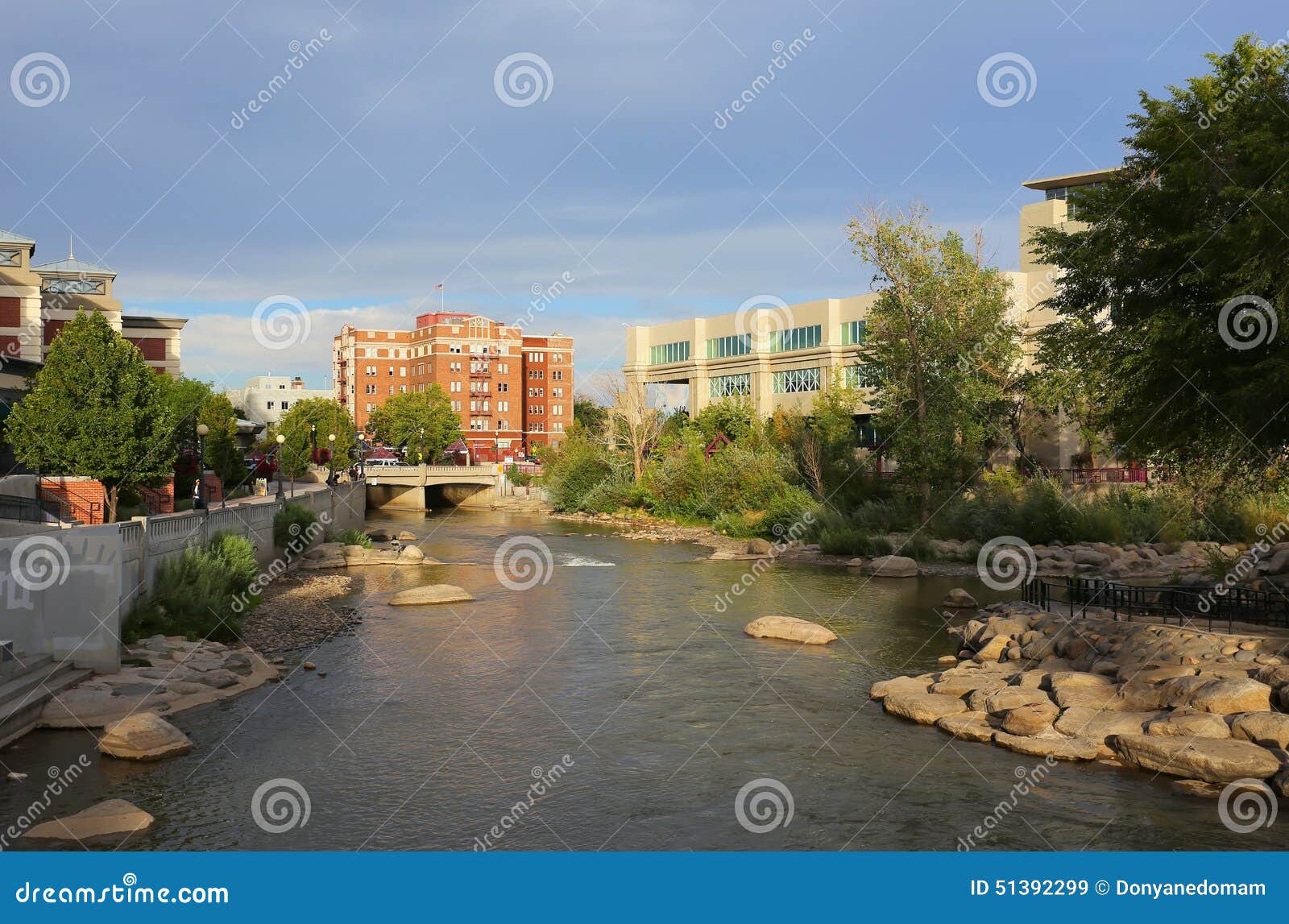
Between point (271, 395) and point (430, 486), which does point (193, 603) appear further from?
point (271, 395)

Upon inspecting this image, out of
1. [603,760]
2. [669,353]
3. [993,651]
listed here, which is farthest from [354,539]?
[669,353]

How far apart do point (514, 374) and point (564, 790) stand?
131m

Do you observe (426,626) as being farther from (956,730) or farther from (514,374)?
(514,374)

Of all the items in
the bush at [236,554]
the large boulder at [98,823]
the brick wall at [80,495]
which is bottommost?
the large boulder at [98,823]

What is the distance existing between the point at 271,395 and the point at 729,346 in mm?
92068

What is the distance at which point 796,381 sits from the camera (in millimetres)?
82125

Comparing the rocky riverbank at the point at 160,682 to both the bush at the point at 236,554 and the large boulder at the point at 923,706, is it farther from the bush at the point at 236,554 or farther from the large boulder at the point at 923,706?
the large boulder at the point at 923,706

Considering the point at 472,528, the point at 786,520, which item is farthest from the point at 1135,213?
the point at 472,528

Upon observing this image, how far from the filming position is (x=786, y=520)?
173ft

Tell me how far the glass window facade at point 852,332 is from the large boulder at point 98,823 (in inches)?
2610

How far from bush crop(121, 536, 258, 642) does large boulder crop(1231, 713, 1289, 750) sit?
65.9ft

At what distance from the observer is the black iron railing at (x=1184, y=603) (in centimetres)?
2119

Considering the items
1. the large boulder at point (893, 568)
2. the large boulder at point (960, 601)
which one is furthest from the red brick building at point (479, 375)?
the large boulder at point (960, 601)

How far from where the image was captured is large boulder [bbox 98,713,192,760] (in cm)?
1630
